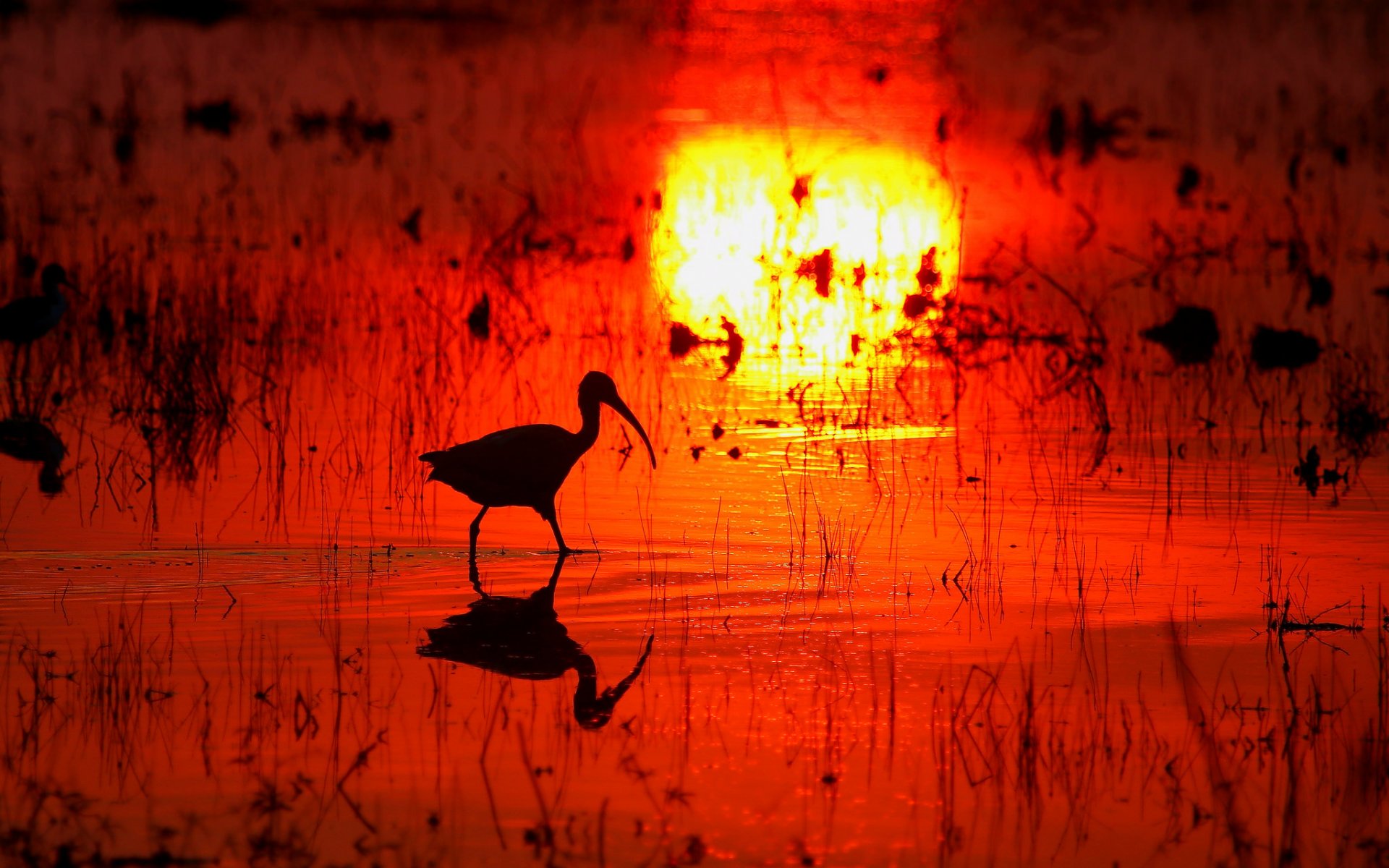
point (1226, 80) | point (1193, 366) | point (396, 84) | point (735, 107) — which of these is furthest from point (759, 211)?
point (1226, 80)

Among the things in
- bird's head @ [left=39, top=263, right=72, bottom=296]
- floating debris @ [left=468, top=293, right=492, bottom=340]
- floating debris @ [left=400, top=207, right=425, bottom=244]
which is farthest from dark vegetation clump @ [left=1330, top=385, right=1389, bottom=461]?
bird's head @ [left=39, top=263, right=72, bottom=296]

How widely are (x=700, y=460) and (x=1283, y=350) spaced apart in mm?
5093

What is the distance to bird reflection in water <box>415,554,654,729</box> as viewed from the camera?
24.2 feet

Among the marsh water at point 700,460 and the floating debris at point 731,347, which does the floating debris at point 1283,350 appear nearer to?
the marsh water at point 700,460

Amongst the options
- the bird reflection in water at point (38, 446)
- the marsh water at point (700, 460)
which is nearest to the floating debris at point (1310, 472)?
the marsh water at point (700, 460)

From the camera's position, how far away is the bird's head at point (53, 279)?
15.9 m

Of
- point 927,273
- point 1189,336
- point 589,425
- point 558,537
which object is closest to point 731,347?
point 927,273

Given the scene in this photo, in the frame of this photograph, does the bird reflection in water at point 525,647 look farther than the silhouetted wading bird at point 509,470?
No

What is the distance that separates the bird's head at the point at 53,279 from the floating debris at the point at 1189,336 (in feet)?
28.3

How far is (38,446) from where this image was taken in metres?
12.5

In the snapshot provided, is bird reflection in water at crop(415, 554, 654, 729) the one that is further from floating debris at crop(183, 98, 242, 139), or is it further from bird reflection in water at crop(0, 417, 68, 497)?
floating debris at crop(183, 98, 242, 139)

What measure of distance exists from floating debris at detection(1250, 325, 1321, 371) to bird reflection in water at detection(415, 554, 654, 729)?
787 centimetres

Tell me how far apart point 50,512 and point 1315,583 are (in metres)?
6.36

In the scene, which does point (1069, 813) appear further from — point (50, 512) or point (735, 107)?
point (735, 107)
